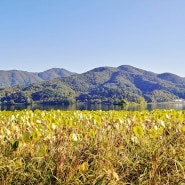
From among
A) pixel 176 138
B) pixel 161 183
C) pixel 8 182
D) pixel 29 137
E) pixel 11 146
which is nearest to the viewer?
pixel 8 182

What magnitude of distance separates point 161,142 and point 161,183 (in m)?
0.79

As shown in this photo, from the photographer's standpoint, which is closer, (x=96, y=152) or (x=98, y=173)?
(x=98, y=173)

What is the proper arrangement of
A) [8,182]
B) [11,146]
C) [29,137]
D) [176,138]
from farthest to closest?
[176,138] → [29,137] → [11,146] → [8,182]

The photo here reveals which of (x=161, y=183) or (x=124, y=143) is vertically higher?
(x=124, y=143)

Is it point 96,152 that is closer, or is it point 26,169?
point 26,169

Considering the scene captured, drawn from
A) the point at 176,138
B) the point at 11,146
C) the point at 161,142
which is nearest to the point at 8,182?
the point at 11,146

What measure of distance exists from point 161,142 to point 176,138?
42 centimetres

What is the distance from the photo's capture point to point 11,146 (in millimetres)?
4047

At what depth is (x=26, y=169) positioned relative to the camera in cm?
368

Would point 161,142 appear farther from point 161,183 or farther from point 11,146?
point 11,146

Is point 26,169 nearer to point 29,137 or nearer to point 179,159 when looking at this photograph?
Result: point 29,137

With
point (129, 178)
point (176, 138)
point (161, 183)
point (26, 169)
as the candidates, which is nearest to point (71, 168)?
point (26, 169)

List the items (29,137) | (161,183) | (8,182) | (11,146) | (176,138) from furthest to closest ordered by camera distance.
→ (176,138)
(29,137)
(11,146)
(161,183)
(8,182)

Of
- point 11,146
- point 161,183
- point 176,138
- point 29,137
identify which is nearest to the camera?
point 161,183
